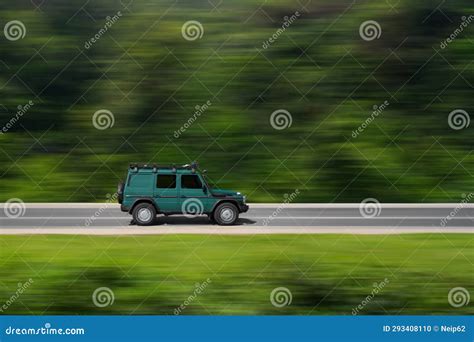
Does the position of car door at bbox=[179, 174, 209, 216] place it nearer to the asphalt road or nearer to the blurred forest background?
the asphalt road

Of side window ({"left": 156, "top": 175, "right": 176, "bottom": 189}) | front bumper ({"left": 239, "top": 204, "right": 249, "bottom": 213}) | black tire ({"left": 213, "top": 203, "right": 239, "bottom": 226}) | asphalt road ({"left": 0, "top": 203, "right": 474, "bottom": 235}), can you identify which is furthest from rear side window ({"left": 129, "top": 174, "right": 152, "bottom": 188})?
front bumper ({"left": 239, "top": 204, "right": 249, "bottom": 213})

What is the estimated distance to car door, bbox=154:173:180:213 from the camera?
11.7 metres

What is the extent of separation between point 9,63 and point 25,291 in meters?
11.4

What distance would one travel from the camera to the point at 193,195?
11.9m

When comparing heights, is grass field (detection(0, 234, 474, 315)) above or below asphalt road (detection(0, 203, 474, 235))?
below

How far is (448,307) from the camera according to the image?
7.00m

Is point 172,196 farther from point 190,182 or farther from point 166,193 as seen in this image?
point 190,182

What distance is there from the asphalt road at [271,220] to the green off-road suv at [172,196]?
0.20 m

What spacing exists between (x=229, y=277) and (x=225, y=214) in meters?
4.02

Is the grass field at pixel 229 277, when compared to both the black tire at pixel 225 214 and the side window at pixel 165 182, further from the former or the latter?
the side window at pixel 165 182

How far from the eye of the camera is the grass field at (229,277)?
6.96 metres

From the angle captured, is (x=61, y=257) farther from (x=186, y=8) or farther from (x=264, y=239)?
(x=186, y=8)

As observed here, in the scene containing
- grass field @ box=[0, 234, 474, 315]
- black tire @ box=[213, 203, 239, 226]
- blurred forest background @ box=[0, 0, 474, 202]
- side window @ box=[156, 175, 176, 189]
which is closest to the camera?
grass field @ box=[0, 234, 474, 315]

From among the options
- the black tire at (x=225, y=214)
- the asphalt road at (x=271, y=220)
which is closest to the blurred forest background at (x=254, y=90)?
the asphalt road at (x=271, y=220)
